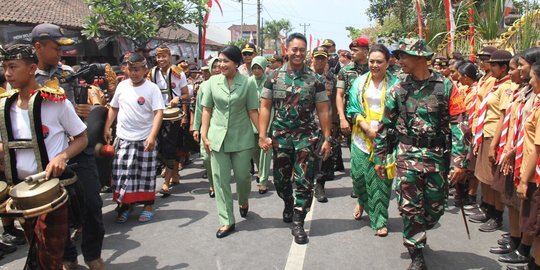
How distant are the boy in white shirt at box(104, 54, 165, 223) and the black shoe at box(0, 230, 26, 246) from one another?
3.32 ft

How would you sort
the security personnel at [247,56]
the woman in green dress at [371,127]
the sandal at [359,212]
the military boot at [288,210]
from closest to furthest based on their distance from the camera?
the woman in green dress at [371,127], the military boot at [288,210], the sandal at [359,212], the security personnel at [247,56]

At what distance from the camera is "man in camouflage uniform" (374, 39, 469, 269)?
3.50 m

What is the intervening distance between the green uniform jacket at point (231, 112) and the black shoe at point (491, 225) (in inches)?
106

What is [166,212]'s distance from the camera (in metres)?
5.49

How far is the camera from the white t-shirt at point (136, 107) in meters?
5.12

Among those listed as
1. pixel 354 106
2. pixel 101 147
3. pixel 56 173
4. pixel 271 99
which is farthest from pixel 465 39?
pixel 56 173

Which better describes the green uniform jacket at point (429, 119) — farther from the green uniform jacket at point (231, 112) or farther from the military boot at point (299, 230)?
the green uniform jacket at point (231, 112)

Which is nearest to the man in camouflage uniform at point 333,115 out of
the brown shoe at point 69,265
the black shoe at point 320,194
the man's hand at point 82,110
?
the black shoe at point 320,194

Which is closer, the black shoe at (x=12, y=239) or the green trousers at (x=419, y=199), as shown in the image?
the green trousers at (x=419, y=199)

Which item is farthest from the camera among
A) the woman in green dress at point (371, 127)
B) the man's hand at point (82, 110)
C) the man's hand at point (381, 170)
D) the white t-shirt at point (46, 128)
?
the woman in green dress at point (371, 127)

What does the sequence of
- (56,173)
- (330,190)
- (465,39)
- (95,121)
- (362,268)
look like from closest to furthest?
(56,173) → (362,268) → (95,121) → (330,190) → (465,39)

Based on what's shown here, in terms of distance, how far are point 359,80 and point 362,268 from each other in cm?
208

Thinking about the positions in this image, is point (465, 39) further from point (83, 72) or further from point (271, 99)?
point (83, 72)

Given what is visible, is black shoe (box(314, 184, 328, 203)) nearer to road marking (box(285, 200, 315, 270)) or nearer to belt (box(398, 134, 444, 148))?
road marking (box(285, 200, 315, 270))
